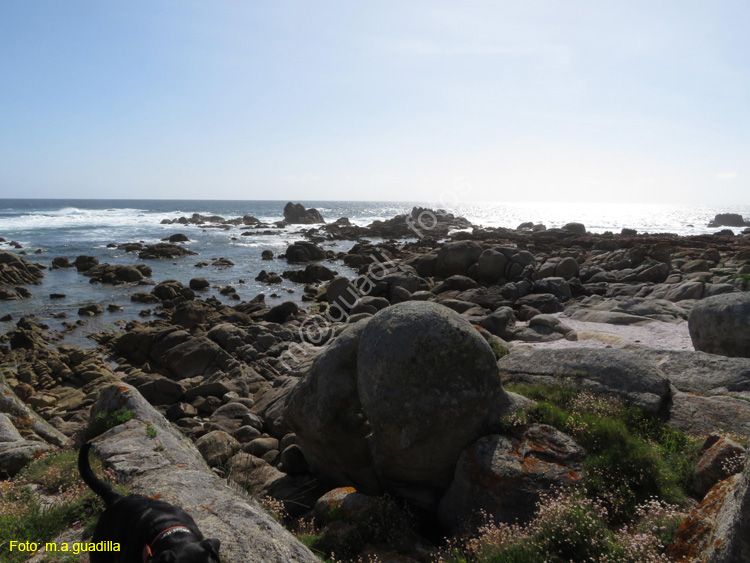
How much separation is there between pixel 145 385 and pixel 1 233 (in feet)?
214

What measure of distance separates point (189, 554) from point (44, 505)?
3550mm

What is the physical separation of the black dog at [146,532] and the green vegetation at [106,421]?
350cm

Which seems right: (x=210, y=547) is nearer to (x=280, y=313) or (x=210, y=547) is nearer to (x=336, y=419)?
(x=336, y=419)

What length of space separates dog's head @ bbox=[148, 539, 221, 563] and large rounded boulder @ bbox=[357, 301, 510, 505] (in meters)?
3.72

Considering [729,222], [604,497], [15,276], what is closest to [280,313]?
[604,497]

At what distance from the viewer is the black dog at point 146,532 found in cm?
311

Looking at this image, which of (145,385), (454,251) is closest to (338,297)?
(454,251)

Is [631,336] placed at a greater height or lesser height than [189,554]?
lesser

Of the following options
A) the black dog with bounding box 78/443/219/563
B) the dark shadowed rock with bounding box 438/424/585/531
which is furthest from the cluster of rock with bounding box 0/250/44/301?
the dark shadowed rock with bounding box 438/424/585/531

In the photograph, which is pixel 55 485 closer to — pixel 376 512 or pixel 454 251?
pixel 376 512

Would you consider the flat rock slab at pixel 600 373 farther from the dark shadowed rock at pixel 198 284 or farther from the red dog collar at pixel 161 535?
the dark shadowed rock at pixel 198 284

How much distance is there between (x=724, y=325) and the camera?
967 cm

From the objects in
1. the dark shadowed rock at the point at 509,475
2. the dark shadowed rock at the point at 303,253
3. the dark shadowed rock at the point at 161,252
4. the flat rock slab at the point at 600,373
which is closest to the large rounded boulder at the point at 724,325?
the flat rock slab at the point at 600,373

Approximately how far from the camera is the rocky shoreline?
260 inches
